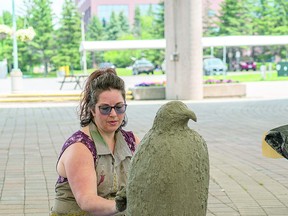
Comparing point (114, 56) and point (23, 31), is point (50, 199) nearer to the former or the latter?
point (23, 31)

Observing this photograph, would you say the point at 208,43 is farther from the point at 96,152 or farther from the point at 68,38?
the point at 96,152

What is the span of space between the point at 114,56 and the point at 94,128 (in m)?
73.5

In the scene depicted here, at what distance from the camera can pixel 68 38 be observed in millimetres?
66438

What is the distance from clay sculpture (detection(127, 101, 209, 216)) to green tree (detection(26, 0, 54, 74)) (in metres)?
65.5

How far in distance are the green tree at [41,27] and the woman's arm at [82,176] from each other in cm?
6441

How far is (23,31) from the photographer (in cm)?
3519

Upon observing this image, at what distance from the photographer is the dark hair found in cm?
308

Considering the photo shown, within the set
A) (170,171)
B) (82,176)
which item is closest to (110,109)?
(82,176)

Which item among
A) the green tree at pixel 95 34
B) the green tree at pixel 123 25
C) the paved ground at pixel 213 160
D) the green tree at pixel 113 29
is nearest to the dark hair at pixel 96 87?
the paved ground at pixel 213 160

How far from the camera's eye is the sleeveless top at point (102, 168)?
10.2 feet

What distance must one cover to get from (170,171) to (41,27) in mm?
66373

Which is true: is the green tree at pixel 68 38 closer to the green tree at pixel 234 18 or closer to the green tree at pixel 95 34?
the green tree at pixel 95 34

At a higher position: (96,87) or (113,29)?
(113,29)

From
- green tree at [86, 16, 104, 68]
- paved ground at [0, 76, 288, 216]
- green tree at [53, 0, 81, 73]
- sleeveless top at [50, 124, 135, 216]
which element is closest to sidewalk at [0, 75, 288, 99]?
paved ground at [0, 76, 288, 216]
